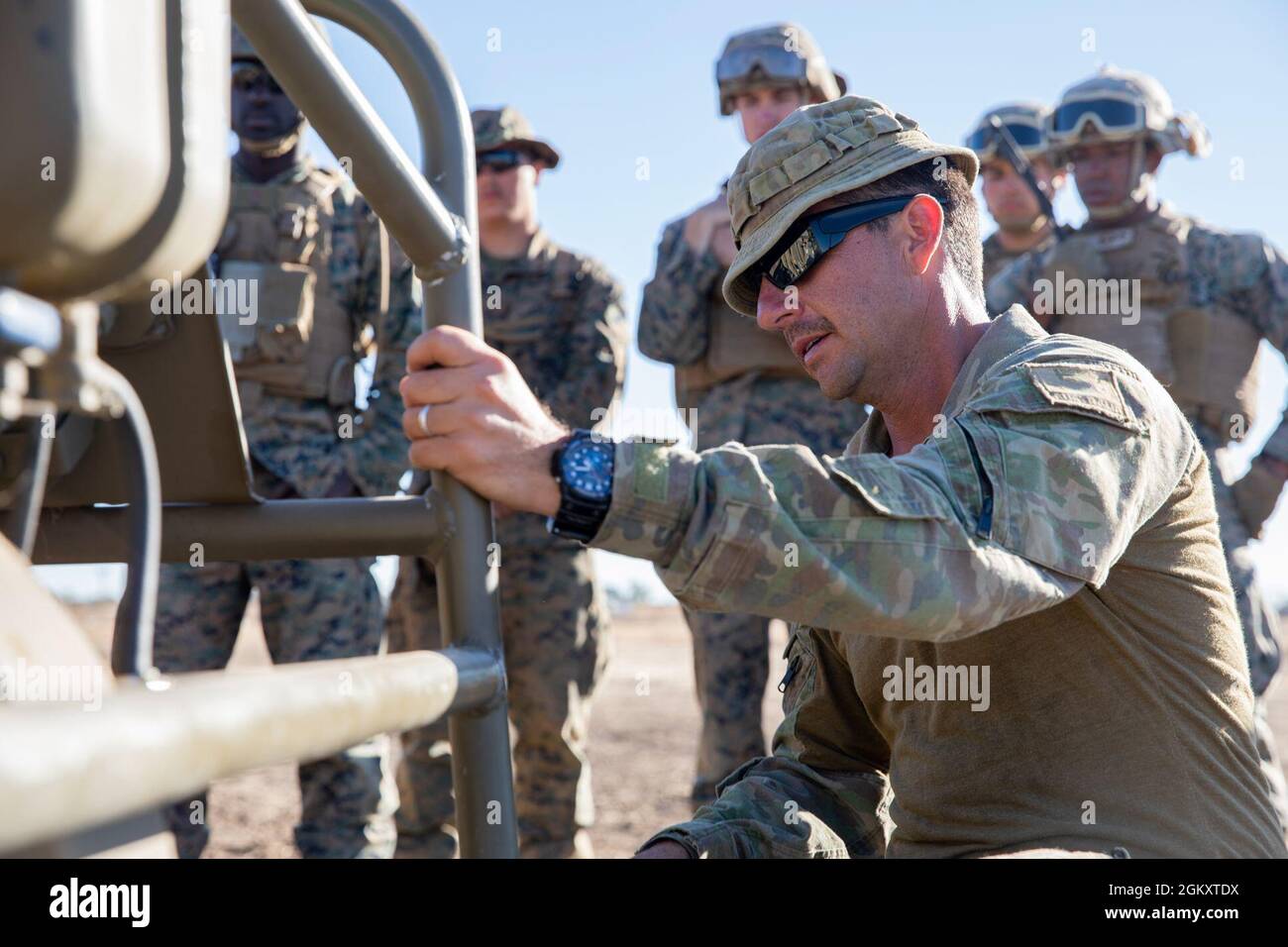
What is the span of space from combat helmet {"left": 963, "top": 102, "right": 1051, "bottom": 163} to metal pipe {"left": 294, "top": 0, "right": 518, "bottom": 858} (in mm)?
5508

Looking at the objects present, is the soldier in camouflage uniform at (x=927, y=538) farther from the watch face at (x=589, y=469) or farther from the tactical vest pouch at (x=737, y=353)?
the tactical vest pouch at (x=737, y=353)

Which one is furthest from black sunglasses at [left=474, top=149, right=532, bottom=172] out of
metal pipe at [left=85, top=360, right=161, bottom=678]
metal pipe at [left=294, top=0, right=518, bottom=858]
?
metal pipe at [left=85, top=360, right=161, bottom=678]

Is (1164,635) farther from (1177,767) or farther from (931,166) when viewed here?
(931,166)

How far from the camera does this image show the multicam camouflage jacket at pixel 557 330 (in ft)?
15.1

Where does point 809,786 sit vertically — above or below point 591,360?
below

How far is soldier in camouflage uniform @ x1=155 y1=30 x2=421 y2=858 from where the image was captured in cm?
389

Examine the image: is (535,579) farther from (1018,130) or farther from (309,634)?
(1018,130)

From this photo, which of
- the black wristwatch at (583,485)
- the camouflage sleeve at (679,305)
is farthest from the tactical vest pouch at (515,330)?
the black wristwatch at (583,485)

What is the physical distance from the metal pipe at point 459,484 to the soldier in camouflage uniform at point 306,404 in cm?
242

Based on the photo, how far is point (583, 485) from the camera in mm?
1386

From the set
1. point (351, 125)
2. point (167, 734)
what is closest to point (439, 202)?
point (351, 125)

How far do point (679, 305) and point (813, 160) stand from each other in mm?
2682
